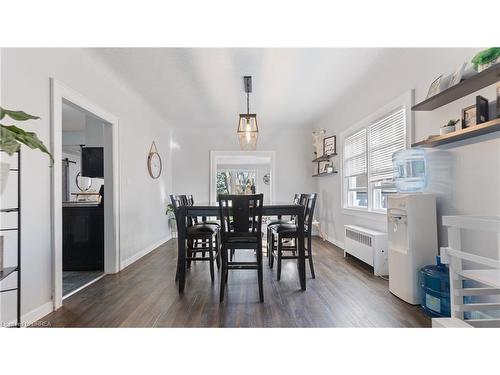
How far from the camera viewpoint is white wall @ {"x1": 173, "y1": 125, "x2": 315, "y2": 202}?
6504 mm

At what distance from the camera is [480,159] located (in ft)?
6.64

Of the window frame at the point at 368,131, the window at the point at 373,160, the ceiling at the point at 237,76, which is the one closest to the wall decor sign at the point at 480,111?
the window frame at the point at 368,131

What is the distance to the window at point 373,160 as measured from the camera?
3.24 meters

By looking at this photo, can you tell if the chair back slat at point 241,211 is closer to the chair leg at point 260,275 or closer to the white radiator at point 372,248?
the chair leg at point 260,275

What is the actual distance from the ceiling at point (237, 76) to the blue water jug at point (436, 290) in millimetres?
2303

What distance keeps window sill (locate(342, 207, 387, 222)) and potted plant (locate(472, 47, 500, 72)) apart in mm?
1905

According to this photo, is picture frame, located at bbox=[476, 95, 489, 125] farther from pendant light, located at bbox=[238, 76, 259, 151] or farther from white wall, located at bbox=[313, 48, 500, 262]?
pendant light, located at bbox=[238, 76, 259, 151]

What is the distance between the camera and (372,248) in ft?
10.7

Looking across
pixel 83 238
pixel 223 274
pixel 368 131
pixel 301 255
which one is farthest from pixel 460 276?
pixel 83 238

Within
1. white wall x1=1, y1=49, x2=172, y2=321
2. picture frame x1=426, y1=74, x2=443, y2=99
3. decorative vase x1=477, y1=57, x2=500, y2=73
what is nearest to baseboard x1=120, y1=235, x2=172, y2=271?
white wall x1=1, y1=49, x2=172, y2=321

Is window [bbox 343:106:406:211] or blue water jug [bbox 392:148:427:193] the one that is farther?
window [bbox 343:106:406:211]

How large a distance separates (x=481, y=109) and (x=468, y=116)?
0.14 meters

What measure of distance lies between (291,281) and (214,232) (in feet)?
3.44
